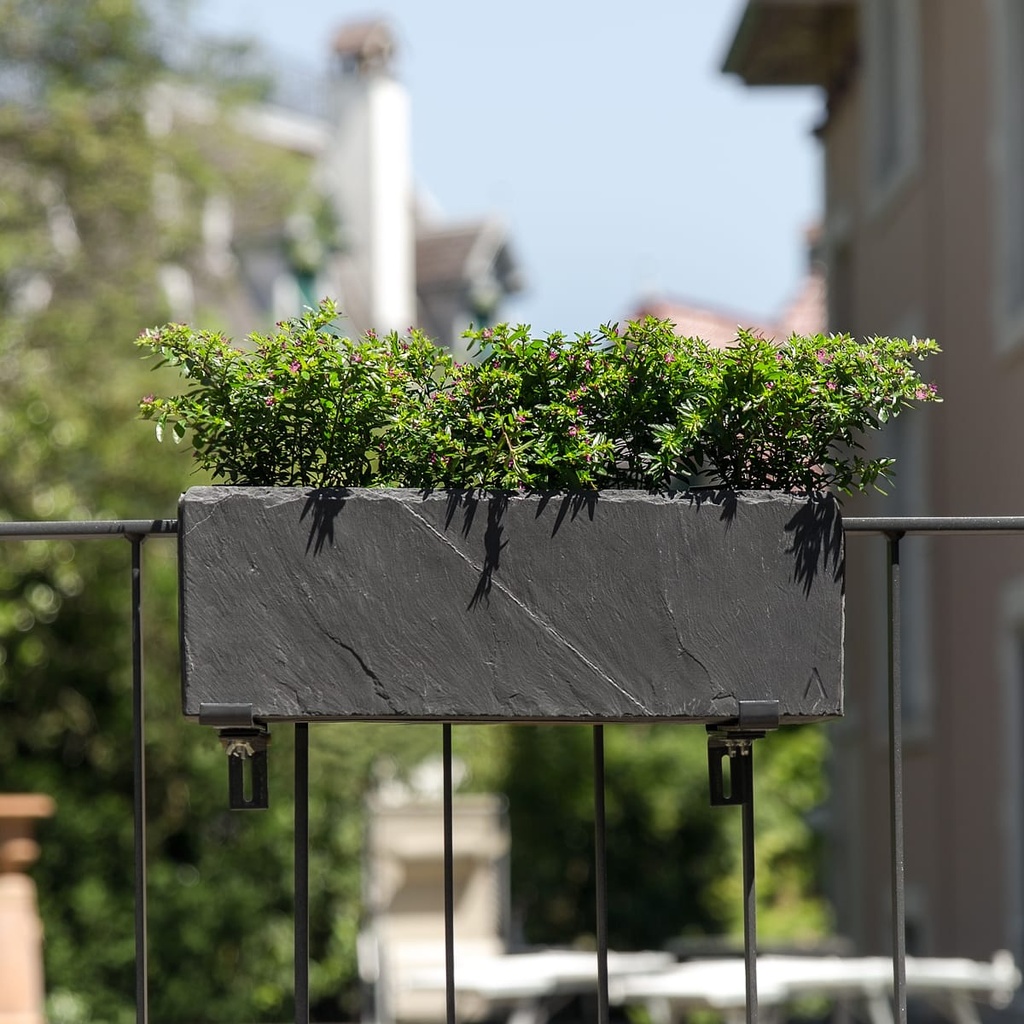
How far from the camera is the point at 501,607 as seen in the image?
7.47 ft

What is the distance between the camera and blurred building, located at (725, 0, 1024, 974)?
852 centimetres

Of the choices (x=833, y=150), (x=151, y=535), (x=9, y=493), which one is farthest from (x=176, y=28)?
(x=151, y=535)

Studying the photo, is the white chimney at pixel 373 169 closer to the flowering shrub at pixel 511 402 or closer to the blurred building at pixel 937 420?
the blurred building at pixel 937 420

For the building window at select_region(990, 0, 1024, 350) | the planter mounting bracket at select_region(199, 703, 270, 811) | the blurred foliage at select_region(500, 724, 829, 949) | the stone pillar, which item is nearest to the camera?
the planter mounting bracket at select_region(199, 703, 270, 811)

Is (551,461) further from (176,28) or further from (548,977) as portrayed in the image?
(176,28)

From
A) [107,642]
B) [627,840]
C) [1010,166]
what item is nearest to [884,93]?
[1010,166]

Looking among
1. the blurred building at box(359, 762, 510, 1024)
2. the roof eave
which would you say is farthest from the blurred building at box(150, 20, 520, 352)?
the blurred building at box(359, 762, 510, 1024)

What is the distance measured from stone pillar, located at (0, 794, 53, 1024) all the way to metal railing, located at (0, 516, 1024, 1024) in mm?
5658

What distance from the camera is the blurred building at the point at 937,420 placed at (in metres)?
8.52

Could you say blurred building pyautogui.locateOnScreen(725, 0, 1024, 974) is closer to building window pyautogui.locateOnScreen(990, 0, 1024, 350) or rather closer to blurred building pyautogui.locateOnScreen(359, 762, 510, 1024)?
building window pyautogui.locateOnScreen(990, 0, 1024, 350)

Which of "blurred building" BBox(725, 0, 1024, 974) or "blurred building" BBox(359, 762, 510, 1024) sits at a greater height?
"blurred building" BBox(725, 0, 1024, 974)

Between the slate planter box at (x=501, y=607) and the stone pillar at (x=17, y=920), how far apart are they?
5913 millimetres

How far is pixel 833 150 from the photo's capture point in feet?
42.0

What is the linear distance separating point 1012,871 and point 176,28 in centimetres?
727
